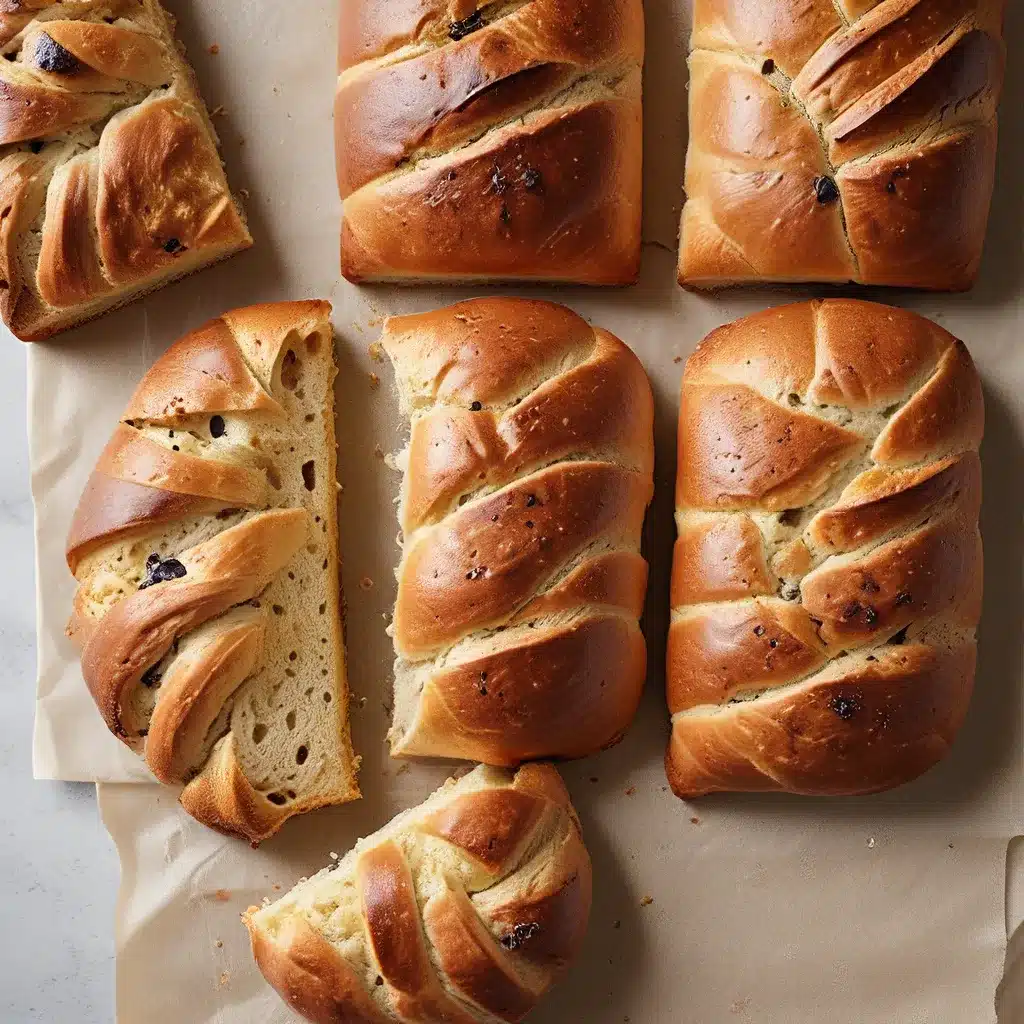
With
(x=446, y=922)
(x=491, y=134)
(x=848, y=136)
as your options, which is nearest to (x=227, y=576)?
(x=446, y=922)

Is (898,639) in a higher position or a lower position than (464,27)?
lower

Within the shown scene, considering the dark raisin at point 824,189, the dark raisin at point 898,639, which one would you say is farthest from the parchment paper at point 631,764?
the dark raisin at point 898,639

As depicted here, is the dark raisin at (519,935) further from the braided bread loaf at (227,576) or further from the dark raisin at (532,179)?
the dark raisin at (532,179)

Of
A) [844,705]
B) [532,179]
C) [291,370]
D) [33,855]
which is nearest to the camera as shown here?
[844,705]

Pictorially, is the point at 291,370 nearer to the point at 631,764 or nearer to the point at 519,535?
the point at 519,535

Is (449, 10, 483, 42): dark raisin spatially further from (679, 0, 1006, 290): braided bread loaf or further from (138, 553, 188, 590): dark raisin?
(138, 553, 188, 590): dark raisin
